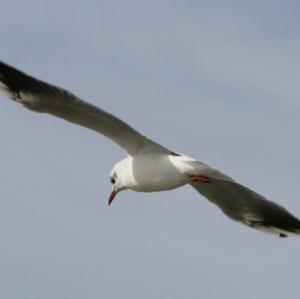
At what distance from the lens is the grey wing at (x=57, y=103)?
1708 cm

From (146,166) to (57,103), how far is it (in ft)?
5.42

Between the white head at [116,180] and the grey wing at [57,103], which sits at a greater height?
the grey wing at [57,103]

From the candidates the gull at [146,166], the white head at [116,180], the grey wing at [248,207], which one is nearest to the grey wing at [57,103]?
the gull at [146,166]

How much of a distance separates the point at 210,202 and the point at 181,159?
6.58 ft

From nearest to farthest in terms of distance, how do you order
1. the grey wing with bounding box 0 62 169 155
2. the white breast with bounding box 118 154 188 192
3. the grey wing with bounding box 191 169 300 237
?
the grey wing with bounding box 0 62 169 155
the white breast with bounding box 118 154 188 192
the grey wing with bounding box 191 169 300 237

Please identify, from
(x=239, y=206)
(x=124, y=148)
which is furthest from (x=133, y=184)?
(x=239, y=206)

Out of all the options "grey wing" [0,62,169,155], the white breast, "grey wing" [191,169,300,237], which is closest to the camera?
"grey wing" [0,62,169,155]

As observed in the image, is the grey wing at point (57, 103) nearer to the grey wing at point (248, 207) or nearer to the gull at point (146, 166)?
the gull at point (146, 166)

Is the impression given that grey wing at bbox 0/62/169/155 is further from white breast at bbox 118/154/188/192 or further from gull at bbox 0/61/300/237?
white breast at bbox 118/154/188/192

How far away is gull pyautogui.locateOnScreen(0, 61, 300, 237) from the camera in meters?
17.2

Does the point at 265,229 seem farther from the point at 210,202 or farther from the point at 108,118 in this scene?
the point at 108,118

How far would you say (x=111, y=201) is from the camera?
19.8 m

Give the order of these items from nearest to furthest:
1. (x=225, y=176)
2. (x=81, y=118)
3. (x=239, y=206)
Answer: (x=225, y=176) → (x=81, y=118) → (x=239, y=206)

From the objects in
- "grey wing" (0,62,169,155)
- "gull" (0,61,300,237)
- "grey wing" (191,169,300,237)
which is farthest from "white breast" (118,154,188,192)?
"grey wing" (191,169,300,237)
